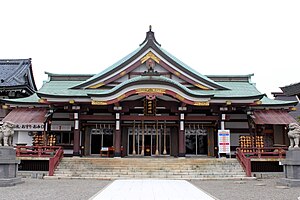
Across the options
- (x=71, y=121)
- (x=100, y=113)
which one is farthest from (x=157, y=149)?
(x=71, y=121)

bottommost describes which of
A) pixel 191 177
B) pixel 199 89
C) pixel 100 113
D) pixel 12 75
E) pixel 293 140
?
pixel 191 177

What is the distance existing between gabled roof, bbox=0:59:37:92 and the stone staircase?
1116cm

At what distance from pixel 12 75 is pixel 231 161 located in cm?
2014

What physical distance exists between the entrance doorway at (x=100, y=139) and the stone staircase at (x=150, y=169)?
4.09 m

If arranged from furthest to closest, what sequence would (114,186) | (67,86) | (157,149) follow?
(67,86)
(157,149)
(114,186)

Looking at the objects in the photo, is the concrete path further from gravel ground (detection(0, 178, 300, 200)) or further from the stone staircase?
the stone staircase

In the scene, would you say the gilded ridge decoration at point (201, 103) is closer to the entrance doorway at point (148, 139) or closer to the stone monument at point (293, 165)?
the entrance doorway at point (148, 139)

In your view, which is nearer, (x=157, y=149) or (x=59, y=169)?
(x=59, y=169)

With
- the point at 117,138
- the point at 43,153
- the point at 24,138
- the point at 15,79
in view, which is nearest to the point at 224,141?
the point at 117,138

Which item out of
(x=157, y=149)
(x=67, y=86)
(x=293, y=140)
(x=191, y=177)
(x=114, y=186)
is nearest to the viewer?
(x=114, y=186)

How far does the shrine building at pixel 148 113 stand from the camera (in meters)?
18.6

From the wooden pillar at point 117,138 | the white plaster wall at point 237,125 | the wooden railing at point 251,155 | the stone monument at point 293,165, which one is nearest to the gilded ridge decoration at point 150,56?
the wooden pillar at point 117,138

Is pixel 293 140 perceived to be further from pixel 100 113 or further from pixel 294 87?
pixel 100 113

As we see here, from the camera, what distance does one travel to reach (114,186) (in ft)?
40.6
